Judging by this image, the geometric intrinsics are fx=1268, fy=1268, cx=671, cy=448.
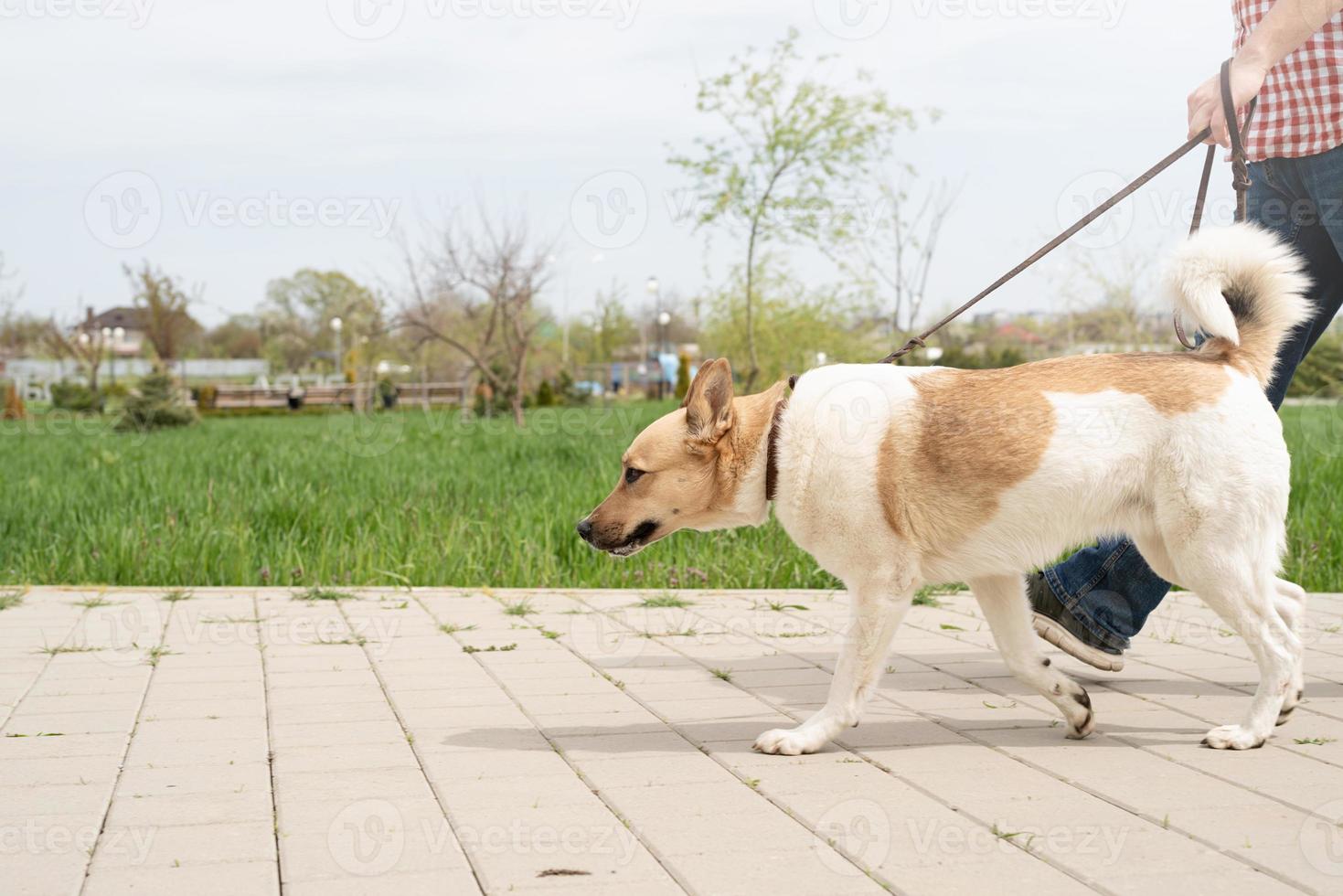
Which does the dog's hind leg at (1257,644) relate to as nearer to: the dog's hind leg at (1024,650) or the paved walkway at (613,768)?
the paved walkway at (613,768)

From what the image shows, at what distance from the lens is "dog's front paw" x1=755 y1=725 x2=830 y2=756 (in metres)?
3.86

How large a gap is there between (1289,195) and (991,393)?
1599 millimetres

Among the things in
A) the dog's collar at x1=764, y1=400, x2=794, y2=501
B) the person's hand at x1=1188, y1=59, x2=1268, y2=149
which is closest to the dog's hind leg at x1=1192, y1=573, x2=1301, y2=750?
the dog's collar at x1=764, y1=400, x2=794, y2=501

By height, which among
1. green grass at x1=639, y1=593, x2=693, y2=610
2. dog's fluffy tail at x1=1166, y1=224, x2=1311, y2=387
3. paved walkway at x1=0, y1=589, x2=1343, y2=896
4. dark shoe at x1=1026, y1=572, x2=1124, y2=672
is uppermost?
dog's fluffy tail at x1=1166, y1=224, x2=1311, y2=387

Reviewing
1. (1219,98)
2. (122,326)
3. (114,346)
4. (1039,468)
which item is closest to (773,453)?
(1039,468)

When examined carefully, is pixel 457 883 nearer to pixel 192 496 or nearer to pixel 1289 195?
pixel 1289 195

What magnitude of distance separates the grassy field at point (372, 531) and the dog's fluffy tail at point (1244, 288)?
369 centimetres

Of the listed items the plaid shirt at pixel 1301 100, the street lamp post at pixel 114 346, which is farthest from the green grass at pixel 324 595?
the street lamp post at pixel 114 346

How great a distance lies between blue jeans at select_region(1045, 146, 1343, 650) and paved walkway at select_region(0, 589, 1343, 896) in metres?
0.31

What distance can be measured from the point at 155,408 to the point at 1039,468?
21.9 m

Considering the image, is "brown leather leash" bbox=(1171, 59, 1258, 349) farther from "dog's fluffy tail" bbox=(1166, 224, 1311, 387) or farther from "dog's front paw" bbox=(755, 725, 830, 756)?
"dog's front paw" bbox=(755, 725, 830, 756)

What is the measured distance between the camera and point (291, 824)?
10.3 feet

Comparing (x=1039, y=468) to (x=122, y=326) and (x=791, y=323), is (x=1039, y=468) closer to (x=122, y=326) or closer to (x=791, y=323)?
(x=791, y=323)

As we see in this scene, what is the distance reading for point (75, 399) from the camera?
124 feet
